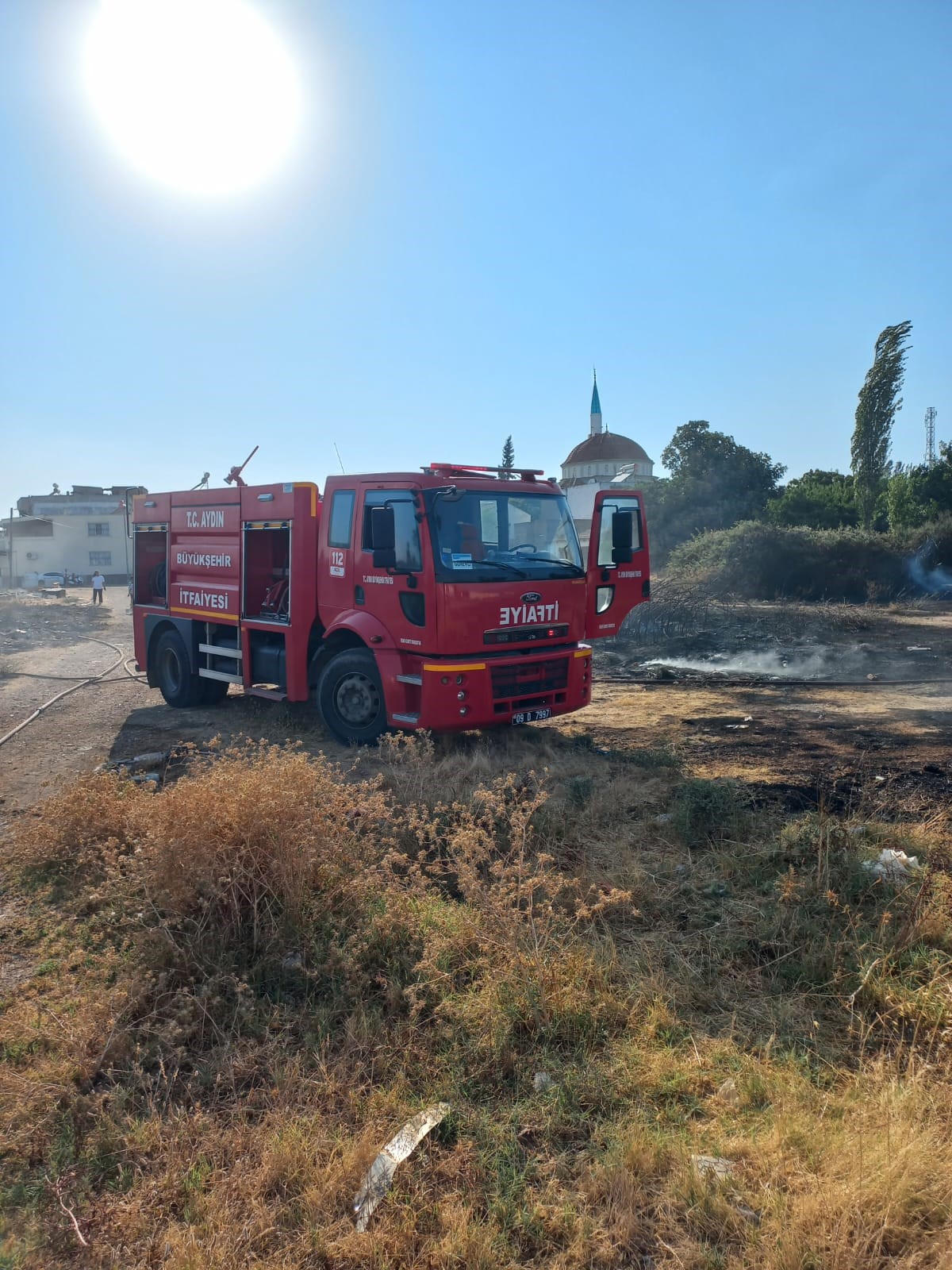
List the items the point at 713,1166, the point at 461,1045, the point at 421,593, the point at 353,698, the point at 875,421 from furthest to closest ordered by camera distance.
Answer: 1. the point at 875,421
2. the point at 353,698
3. the point at 421,593
4. the point at 461,1045
5. the point at 713,1166

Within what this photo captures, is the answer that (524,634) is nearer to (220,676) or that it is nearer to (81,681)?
(220,676)

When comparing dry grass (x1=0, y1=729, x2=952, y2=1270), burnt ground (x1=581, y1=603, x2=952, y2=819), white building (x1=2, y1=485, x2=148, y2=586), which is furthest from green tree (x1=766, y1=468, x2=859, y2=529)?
white building (x1=2, y1=485, x2=148, y2=586)

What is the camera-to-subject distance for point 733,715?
9.42m

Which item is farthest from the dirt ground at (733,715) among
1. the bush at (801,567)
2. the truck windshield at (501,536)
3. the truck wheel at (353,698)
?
the bush at (801,567)

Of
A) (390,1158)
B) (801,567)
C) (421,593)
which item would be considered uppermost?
(801,567)

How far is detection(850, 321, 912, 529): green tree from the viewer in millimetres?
33688

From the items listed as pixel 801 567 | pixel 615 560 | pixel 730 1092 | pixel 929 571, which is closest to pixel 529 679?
pixel 615 560

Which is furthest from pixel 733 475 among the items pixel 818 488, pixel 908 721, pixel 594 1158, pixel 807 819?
pixel 594 1158

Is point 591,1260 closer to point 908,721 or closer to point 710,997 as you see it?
point 710,997

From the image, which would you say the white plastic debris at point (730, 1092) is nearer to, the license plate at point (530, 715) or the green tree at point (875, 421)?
the license plate at point (530, 715)

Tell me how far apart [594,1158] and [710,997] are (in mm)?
1120

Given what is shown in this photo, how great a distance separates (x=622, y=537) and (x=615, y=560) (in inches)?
9.3

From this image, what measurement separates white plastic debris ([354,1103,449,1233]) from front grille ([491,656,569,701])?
14.7ft

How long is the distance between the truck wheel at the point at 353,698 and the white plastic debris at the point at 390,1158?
481cm
